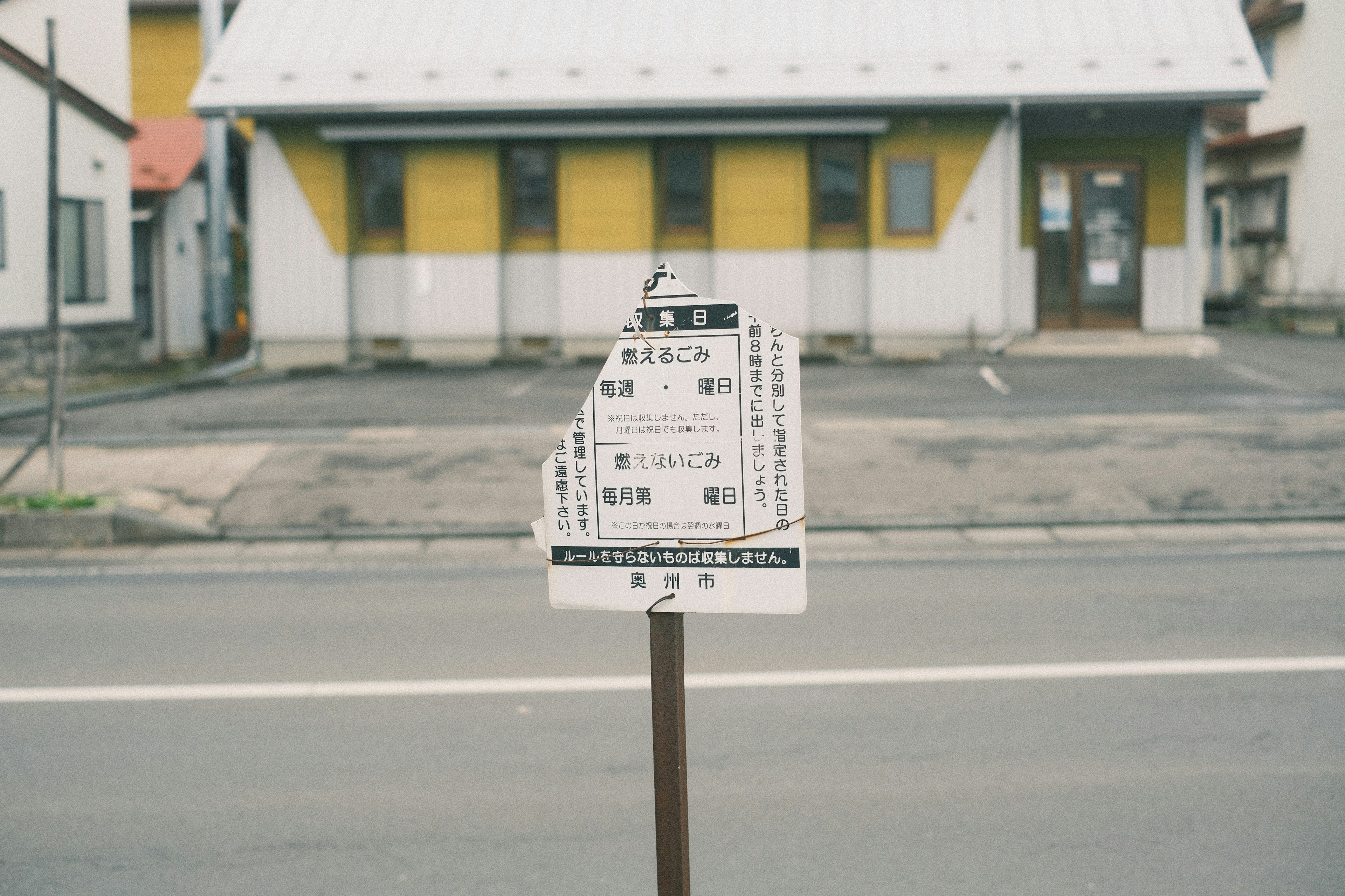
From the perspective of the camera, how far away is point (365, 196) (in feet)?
71.7

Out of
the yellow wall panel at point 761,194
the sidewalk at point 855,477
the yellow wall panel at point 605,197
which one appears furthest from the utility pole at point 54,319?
the yellow wall panel at point 761,194

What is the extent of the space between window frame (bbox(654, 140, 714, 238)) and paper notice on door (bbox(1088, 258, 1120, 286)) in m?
5.65

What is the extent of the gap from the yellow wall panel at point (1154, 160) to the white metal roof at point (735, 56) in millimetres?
1364

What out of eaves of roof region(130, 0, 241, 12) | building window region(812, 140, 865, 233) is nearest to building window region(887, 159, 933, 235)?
building window region(812, 140, 865, 233)

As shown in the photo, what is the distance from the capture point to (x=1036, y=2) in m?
21.4

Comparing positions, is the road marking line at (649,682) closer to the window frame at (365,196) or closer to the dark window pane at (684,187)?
the dark window pane at (684,187)

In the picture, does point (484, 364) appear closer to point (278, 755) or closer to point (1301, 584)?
point (1301, 584)

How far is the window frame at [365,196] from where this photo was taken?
2167cm

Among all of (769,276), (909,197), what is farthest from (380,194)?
(909,197)

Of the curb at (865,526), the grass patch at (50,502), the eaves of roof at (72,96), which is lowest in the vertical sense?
the curb at (865,526)

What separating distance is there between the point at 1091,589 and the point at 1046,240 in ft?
45.4

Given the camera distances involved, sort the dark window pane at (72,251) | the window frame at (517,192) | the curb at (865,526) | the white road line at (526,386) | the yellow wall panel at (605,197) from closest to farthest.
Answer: the curb at (865,526)
the white road line at (526,386)
the yellow wall panel at (605,197)
the window frame at (517,192)
the dark window pane at (72,251)

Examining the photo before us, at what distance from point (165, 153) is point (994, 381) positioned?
19.2m

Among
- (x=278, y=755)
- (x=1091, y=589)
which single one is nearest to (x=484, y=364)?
(x=1091, y=589)
